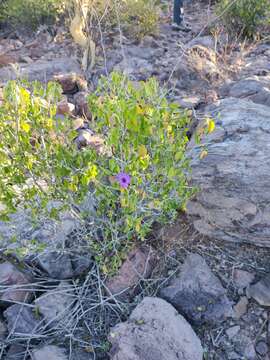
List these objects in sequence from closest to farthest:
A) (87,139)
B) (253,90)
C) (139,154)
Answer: (139,154)
(87,139)
(253,90)

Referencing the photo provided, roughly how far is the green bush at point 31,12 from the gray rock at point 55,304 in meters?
4.94

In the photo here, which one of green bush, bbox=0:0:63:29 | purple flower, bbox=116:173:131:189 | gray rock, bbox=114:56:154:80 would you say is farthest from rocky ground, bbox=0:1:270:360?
green bush, bbox=0:0:63:29

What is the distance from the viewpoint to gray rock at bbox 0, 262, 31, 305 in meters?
2.11

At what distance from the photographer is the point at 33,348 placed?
1.95m

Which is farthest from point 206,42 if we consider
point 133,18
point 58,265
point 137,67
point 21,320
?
point 21,320

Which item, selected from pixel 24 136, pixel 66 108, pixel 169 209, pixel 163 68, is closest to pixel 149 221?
pixel 169 209

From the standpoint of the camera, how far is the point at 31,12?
6.25m

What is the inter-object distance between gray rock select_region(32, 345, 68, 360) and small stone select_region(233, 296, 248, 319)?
801 mm

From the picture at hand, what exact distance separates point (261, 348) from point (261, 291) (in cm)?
26

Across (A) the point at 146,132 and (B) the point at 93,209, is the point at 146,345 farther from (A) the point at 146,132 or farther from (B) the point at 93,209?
(A) the point at 146,132

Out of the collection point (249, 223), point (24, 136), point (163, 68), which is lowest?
point (163, 68)

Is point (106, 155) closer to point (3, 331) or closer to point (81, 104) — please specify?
point (3, 331)

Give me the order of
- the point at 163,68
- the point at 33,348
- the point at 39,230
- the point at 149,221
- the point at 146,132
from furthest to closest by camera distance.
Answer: the point at 163,68 → the point at 39,230 → the point at 149,221 → the point at 33,348 → the point at 146,132

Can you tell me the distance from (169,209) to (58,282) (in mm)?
679
